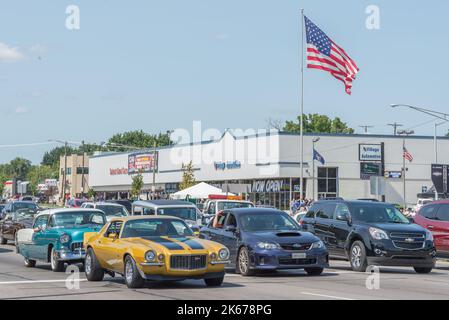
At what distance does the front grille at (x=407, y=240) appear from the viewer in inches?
774

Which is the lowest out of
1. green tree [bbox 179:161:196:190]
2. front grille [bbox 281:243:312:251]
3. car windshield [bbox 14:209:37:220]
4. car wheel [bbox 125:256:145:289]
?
car wheel [bbox 125:256:145:289]

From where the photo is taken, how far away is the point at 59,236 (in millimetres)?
20219

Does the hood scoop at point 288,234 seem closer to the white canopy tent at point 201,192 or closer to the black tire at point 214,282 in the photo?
the black tire at point 214,282

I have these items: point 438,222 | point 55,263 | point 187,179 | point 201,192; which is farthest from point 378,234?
point 187,179

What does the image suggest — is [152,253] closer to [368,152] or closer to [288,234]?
[288,234]

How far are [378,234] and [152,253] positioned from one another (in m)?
6.78

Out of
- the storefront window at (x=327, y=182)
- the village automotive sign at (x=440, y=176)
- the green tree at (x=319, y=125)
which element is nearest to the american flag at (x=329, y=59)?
the village automotive sign at (x=440, y=176)

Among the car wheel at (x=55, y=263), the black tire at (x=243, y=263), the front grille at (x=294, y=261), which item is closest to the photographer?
the front grille at (x=294, y=261)

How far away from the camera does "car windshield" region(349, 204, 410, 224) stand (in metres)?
20.8

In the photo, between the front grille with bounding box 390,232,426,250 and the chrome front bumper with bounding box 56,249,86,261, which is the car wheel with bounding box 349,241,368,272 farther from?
the chrome front bumper with bounding box 56,249,86,261

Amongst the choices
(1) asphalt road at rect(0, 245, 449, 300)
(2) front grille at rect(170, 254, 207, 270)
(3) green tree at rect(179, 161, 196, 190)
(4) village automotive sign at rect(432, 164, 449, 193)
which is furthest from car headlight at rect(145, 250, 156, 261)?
(3) green tree at rect(179, 161, 196, 190)

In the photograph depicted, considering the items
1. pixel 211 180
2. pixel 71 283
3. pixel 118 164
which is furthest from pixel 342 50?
pixel 118 164

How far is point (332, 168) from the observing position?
254 ft

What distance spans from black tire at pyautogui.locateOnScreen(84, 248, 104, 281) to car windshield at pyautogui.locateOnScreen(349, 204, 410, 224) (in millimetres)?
6848
